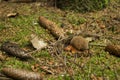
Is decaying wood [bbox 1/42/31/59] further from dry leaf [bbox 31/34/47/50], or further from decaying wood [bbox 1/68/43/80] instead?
decaying wood [bbox 1/68/43/80]

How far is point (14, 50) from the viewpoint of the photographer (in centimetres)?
410

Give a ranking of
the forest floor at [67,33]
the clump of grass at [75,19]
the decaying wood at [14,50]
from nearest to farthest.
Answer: the forest floor at [67,33] < the decaying wood at [14,50] < the clump of grass at [75,19]

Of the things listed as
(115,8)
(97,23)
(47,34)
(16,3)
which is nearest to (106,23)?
(97,23)

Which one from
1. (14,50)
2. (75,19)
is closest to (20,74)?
(14,50)

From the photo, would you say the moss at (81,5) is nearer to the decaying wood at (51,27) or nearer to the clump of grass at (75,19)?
the clump of grass at (75,19)

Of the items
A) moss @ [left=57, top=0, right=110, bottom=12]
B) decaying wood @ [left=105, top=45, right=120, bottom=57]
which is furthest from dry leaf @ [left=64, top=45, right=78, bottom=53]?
moss @ [left=57, top=0, right=110, bottom=12]

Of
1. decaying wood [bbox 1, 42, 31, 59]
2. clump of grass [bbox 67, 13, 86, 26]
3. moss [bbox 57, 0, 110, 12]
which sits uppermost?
moss [bbox 57, 0, 110, 12]

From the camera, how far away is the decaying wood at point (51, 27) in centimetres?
462

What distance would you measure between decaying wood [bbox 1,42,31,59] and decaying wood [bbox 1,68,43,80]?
47 centimetres

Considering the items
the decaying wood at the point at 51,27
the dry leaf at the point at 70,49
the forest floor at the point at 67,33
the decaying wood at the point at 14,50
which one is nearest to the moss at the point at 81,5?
the forest floor at the point at 67,33

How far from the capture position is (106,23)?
5234 millimetres

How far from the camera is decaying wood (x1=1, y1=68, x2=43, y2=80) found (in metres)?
3.54

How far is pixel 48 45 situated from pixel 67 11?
1.40 meters

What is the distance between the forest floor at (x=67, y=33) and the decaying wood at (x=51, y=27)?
0.07 metres
